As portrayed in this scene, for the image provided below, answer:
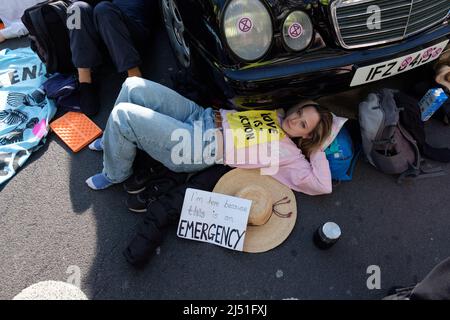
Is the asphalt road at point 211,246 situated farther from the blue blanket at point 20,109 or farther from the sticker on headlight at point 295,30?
the sticker on headlight at point 295,30

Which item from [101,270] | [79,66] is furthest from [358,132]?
[79,66]

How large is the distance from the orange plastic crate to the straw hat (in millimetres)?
1048

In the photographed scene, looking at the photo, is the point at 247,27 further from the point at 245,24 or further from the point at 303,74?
the point at 303,74

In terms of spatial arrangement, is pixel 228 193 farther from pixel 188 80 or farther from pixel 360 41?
pixel 360 41

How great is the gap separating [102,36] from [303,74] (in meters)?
1.55

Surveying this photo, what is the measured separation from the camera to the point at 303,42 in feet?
5.92

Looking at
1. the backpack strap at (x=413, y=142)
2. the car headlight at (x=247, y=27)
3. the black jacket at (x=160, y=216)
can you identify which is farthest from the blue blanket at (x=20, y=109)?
the backpack strap at (x=413, y=142)

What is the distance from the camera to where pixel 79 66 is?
2.52 m

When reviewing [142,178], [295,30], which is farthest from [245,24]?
[142,178]

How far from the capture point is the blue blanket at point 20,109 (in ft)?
7.47

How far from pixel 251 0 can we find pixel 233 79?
407 millimetres

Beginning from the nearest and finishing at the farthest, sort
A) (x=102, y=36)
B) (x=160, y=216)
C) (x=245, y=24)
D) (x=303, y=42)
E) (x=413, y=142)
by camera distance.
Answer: (x=245, y=24)
(x=303, y=42)
(x=160, y=216)
(x=413, y=142)
(x=102, y=36)

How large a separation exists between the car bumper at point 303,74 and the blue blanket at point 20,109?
4.65 feet

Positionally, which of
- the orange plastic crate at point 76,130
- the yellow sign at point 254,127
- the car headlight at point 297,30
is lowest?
the orange plastic crate at point 76,130
